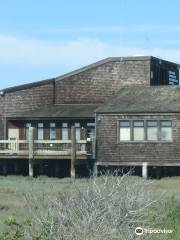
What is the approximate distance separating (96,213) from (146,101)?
104ft

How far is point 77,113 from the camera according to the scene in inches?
1879

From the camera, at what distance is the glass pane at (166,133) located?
42.2 m

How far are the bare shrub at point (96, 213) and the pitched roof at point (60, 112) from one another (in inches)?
1249

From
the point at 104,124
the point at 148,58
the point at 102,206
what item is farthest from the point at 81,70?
the point at 102,206

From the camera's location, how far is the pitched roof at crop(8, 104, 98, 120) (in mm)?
47344

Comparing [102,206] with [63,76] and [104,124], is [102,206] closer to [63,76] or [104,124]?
[104,124]

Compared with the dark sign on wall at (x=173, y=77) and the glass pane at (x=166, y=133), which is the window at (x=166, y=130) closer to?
the glass pane at (x=166, y=133)

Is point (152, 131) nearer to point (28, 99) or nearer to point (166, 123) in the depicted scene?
point (166, 123)

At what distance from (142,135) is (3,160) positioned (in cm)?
893

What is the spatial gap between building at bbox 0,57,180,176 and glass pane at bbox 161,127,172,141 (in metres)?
0.49

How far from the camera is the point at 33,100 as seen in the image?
50.2 metres

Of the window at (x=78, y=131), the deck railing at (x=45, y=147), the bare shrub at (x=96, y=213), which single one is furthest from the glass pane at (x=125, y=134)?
the bare shrub at (x=96, y=213)

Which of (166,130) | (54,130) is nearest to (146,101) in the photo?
(166,130)

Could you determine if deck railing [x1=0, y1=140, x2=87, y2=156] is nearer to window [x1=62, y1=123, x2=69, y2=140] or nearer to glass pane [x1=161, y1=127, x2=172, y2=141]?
window [x1=62, y1=123, x2=69, y2=140]
